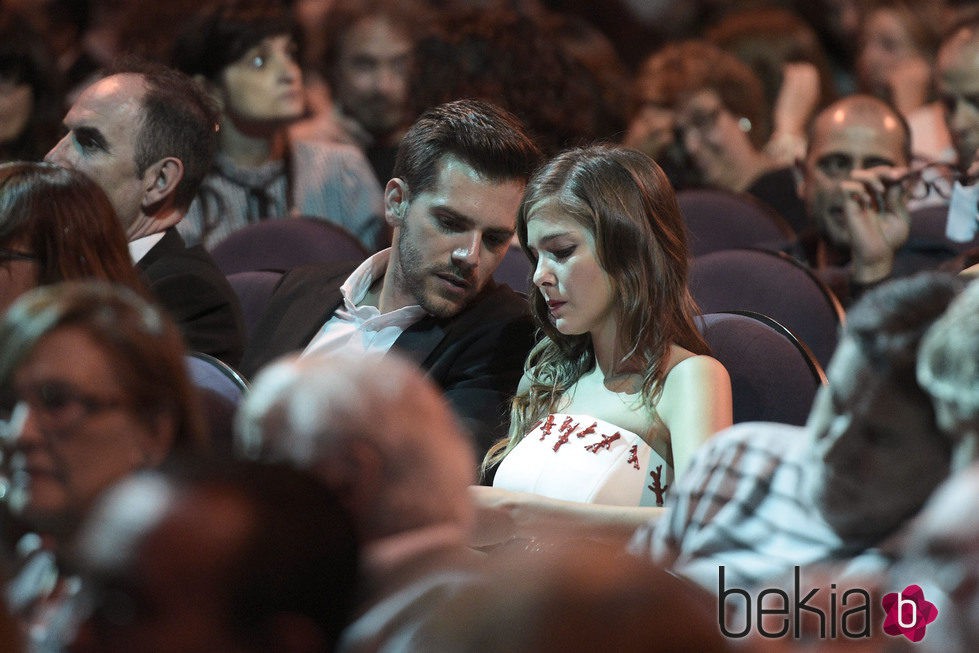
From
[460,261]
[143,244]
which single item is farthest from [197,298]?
[460,261]

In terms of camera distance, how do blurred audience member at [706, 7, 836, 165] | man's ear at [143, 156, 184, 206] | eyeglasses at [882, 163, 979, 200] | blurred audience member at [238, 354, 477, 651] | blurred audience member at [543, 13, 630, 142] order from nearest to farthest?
blurred audience member at [238, 354, 477, 651], man's ear at [143, 156, 184, 206], eyeglasses at [882, 163, 979, 200], blurred audience member at [543, 13, 630, 142], blurred audience member at [706, 7, 836, 165]

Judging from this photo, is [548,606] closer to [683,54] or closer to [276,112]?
[276,112]

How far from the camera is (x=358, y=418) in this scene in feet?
4.74

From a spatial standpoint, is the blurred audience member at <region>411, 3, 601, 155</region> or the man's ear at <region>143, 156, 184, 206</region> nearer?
the man's ear at <region>143, 156, 184, 206</region>

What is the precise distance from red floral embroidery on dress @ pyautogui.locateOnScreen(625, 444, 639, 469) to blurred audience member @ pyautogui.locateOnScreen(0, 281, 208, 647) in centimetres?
94

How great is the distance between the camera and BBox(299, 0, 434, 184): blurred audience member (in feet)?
17.2

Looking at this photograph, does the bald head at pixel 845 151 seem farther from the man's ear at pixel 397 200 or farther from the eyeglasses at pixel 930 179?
the man's ear at pixel 397 200

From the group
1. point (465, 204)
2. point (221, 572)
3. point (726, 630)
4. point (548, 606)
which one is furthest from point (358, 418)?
point (465, 204)

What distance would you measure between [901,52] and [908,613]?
500cm

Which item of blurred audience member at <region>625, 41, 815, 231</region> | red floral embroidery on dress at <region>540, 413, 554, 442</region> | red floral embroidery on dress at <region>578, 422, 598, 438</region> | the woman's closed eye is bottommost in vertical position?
blurred audience member at <region>625, 41, 815, 231</region>

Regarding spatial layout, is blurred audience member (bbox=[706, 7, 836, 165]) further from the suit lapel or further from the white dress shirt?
the suit lapel

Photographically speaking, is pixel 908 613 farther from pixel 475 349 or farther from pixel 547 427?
pixel 475 349

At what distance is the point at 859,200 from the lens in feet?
12.2

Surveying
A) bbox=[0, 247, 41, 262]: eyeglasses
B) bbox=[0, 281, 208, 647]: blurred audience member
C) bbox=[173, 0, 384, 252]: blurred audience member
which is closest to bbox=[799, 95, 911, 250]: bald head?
bbox=[173, 0, 384, 252]: blurred audience member
